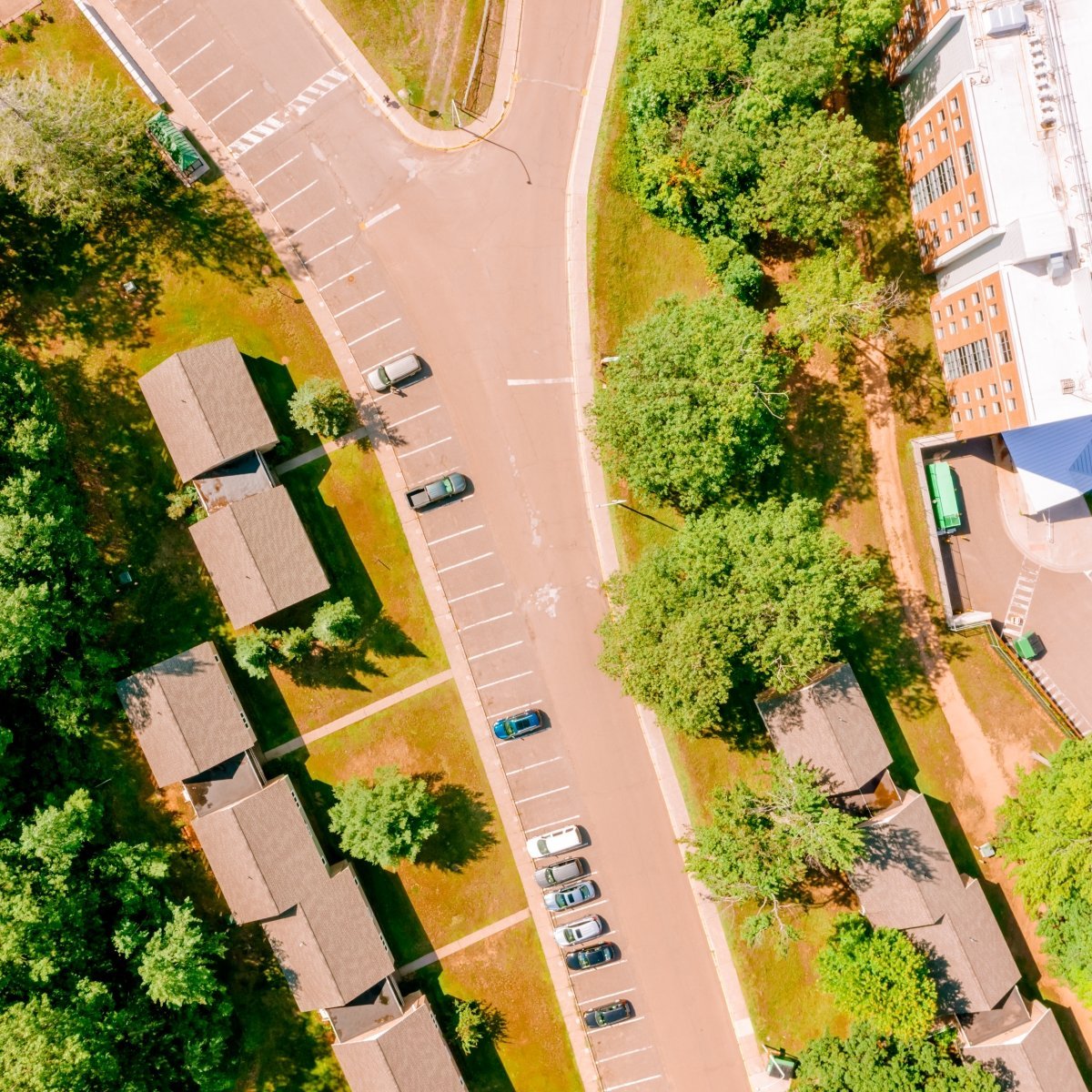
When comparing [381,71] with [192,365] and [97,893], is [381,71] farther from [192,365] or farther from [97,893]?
[97,893]

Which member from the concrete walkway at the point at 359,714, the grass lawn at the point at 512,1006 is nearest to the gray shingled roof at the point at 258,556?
the concrete walkway at the point at 359,714

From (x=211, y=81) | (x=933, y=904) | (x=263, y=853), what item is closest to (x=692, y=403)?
(x=933, y=904)

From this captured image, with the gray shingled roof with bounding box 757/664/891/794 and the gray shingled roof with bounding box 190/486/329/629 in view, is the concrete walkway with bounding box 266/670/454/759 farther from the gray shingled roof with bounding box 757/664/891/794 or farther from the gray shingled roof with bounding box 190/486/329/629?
the gray shingled roof with bounding box 757/664/891/794

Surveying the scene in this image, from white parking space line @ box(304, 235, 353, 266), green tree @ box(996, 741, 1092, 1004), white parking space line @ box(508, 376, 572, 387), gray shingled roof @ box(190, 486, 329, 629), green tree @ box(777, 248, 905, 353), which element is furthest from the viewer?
white parking space line @ box(508, 376, 572, 387)

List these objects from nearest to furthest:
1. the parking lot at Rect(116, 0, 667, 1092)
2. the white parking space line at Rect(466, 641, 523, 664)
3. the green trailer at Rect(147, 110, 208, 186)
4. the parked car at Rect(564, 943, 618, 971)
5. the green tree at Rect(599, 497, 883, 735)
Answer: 1. the green tree at Rect(599, 497, 883, 735)
2. the green trailer at Rect(147, 110, 208, 186)
3. the parked car at Rect(564, 943, 618, 971)
4. the parking lot at Rect(116, 0, 667, 1092)
5. the white parking space line at Rect(466, 641, 523, 664)

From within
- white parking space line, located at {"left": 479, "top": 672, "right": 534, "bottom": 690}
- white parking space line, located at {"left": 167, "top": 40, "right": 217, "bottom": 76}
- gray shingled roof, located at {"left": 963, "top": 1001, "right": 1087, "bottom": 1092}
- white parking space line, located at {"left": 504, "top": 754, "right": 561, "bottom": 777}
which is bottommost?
gray shingled roof, located at {"left": 963, "top": 1001, "right": 1087, "bottom": 1092}

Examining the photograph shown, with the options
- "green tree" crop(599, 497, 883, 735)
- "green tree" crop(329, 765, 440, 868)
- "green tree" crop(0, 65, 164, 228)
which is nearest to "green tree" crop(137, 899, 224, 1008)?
"green tree" crop(329, 765, 440, 868)

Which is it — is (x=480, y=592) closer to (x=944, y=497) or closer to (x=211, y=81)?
(x=944, y=497)
